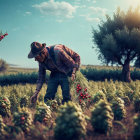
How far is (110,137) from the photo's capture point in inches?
143

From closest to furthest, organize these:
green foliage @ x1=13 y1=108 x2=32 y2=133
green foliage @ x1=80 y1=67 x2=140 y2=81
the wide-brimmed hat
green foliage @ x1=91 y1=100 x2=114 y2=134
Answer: green foliage @ x1=91 y1=100 x2=114 y2=134 → green foliage @ x1=13 y1=108 x2=32 y2=133 → the wide-brimmed hat → green foliage @ x1=80 y1=67 x2=140 y2=81

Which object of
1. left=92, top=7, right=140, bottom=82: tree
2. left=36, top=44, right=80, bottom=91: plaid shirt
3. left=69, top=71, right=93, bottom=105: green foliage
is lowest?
left=69, top=71, right=93, bottom=105: green foliage

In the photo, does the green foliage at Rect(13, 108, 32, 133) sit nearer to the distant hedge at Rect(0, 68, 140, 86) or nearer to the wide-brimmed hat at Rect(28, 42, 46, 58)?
the wide-brimmed hat at Rect(28, 42, 46, 58)

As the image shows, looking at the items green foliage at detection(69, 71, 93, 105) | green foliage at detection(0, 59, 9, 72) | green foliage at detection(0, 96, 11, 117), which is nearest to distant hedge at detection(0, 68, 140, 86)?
green foliage at detection(69, 71, 93, 105)

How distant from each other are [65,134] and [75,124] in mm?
289

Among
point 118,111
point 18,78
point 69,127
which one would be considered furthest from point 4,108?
point 18,78

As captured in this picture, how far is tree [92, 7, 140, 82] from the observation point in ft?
52.6

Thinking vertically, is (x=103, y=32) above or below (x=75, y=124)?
above

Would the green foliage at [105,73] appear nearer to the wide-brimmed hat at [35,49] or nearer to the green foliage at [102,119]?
the wide-brimmed hat at [35,49]

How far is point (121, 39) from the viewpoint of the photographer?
1623 centimetres

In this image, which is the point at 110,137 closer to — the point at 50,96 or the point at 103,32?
the point at 50,96

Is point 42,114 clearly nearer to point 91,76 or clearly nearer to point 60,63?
point 60,63

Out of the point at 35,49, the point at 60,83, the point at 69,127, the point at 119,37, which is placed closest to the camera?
the point at 69,127

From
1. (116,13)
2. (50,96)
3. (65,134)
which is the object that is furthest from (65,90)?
(116,13)
